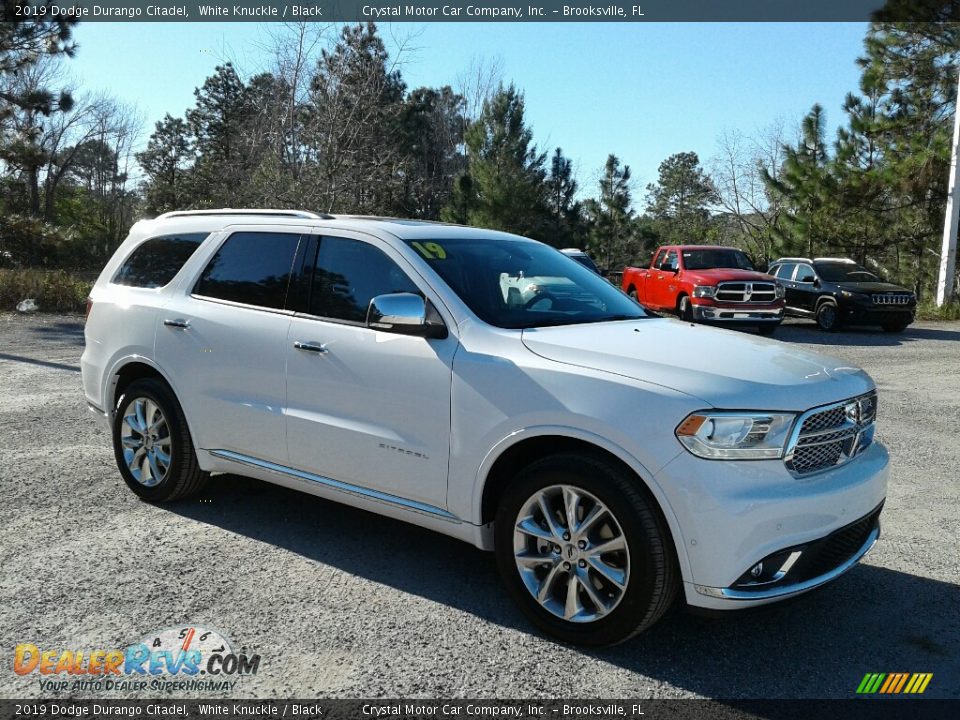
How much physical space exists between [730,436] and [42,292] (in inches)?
738

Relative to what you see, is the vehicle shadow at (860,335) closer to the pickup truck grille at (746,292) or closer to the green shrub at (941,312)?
the pickup truck grille at (746,292)

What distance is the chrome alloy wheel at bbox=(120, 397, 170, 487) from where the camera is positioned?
17.0 ft

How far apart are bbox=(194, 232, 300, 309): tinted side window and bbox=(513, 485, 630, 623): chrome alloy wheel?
198 cm

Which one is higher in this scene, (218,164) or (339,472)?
(218,164)

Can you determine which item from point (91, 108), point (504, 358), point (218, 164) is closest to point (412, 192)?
point (218, 164)

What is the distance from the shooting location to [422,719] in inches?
117

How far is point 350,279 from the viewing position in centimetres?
441

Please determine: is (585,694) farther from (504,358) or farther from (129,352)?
(129,352)

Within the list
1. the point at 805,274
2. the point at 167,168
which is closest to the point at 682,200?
the point at 167,168

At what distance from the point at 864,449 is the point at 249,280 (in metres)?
3.41

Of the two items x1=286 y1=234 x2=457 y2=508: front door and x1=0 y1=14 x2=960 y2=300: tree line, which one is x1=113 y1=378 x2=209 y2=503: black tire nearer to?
x1=286 y1=234 x2=457 y2=508: front door

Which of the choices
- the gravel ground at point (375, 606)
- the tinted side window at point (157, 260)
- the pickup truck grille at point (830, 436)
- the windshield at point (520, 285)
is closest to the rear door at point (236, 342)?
the tinted side window at point (157, 260)

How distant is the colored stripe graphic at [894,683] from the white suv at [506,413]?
1.35ft

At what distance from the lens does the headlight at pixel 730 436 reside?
3.17 metres
